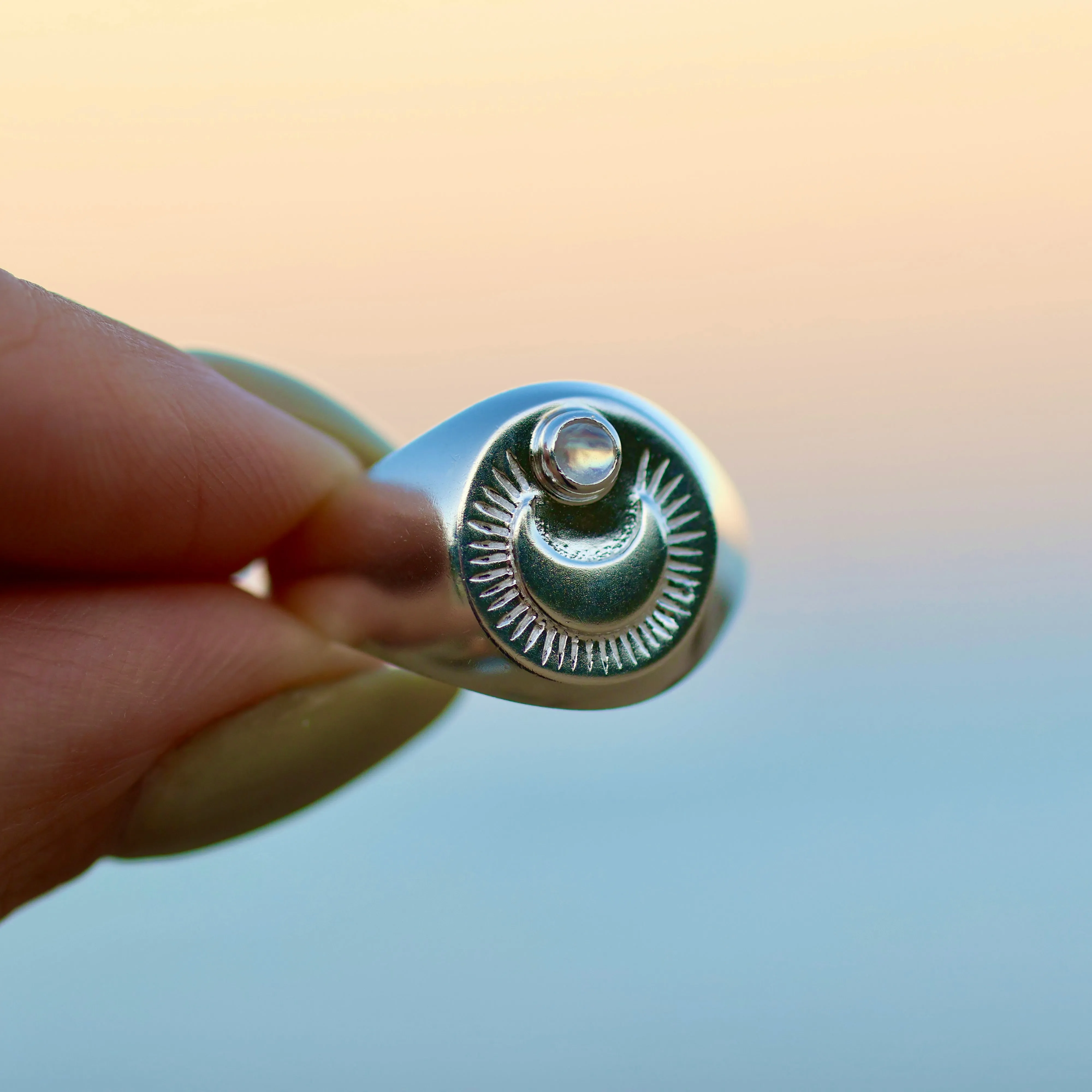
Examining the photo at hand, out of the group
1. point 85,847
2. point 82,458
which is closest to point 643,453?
point 82,458

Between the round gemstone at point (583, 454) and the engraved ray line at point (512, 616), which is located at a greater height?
the round gemstone at point (583, 454)

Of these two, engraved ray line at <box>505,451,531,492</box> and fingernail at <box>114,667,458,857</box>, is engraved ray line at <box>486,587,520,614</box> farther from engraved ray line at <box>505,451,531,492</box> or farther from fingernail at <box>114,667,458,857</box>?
fingernail at <box>114,667,458,857</box>

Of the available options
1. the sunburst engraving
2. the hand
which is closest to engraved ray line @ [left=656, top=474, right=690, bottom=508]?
the sunburst engraving

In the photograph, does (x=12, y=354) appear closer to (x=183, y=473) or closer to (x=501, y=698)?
(x=183, y=473)

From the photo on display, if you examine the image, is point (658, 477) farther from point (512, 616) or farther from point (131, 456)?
point (131, 456)

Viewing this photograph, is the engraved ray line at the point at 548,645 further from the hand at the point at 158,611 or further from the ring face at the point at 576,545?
the hand at the point at 158,611

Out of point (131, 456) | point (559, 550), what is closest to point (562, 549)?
point (559, 550)

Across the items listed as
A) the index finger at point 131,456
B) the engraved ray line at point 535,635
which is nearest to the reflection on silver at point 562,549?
the engraved ray line at point 535,635
